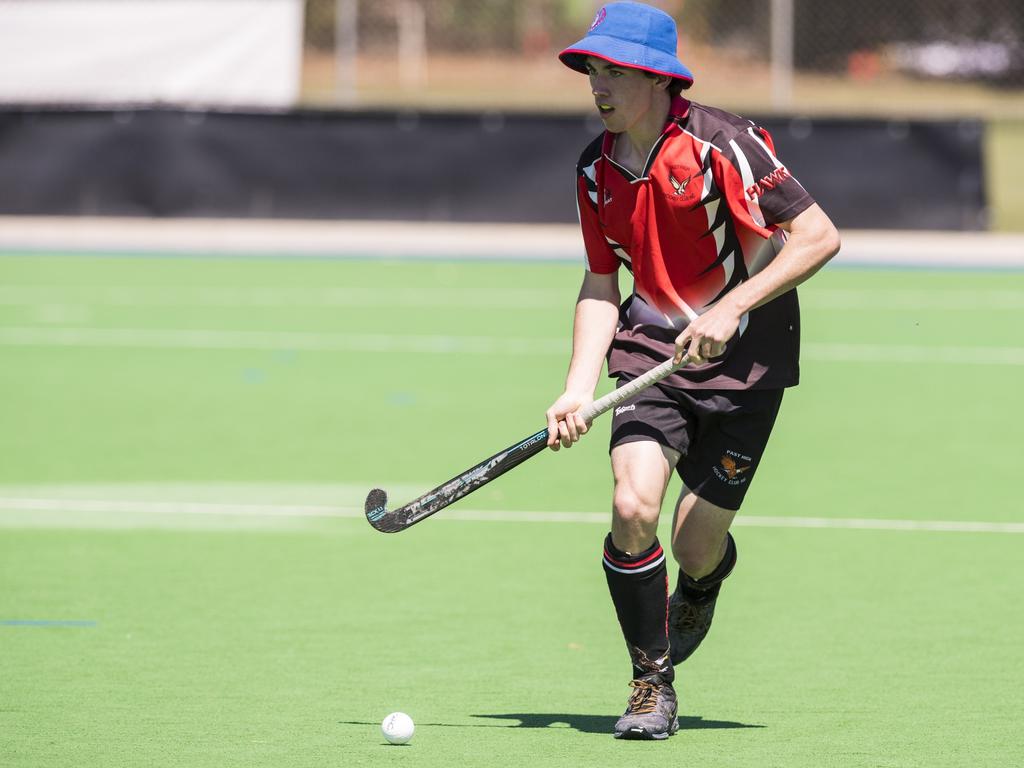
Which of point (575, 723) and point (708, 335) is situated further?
point (575, 723)

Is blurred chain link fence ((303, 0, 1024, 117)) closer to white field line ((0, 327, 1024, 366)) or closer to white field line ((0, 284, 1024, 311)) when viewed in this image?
white field line ((0, 284, 1024, 311))

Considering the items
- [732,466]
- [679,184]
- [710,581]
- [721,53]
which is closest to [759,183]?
[679,184]

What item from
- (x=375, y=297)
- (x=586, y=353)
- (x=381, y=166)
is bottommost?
(x=375, y=297)

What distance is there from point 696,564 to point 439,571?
177 centimetres

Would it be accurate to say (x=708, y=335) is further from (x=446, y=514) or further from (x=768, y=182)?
(x=446, y=514)

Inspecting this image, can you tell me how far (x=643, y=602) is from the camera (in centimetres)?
521

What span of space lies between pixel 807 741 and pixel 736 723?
0.27 metres

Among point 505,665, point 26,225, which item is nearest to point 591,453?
point 505,665

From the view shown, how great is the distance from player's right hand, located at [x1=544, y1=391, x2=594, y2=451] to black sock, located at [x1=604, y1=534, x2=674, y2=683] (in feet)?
1.03

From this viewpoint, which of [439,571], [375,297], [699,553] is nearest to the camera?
[699,553]

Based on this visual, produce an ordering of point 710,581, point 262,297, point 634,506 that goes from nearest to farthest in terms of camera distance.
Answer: point 634,506
point 710,581
point 262,297

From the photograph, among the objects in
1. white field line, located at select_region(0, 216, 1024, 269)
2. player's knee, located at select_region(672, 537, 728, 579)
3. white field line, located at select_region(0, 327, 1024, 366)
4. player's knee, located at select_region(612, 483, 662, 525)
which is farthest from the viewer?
white field line, located at select_region(0, 216, 1024, 269)

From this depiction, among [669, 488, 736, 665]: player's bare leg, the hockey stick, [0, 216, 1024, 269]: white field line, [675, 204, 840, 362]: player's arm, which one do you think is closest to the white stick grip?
the hockey stick

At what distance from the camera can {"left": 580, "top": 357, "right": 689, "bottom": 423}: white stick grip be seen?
17.0 ft
